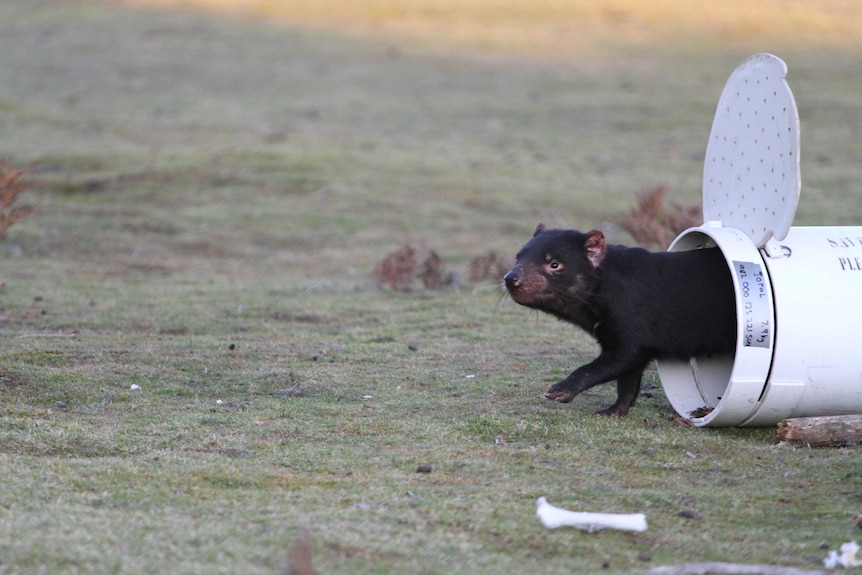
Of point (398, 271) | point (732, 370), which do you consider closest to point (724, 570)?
point (732, 370)

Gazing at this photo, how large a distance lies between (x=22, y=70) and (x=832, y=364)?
72.4ft

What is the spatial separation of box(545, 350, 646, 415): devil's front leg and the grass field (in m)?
0.17

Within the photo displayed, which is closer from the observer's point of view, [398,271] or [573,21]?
[398,271]

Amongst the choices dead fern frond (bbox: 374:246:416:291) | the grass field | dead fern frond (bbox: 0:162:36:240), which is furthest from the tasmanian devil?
dead fern frond (bbox: 0:162:36:240)

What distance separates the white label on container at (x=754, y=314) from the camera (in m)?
5.47

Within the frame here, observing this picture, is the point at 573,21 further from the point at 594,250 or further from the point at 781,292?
the point at 781,292

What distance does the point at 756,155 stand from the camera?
6.11 metres

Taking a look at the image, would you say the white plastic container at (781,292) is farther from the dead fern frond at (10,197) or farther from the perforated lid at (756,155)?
the dead fern frond at (10,197)

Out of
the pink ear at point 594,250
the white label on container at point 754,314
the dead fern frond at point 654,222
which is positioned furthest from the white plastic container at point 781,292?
the dead fern frond at point 654,222

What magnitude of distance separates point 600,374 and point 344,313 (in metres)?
3.75

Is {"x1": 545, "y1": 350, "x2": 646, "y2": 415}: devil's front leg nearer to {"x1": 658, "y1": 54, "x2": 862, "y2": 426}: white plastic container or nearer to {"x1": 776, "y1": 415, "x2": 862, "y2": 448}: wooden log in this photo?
{"x1": 658, "y1": 54, "x2": 862, "y2": 426}: white plastic container

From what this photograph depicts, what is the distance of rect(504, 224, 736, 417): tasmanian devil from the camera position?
5.92 metres

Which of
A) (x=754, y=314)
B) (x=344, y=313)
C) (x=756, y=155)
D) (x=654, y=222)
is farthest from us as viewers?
(x=654, y=222)

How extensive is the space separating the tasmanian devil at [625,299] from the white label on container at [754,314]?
47 cm
